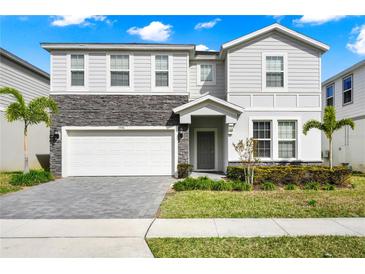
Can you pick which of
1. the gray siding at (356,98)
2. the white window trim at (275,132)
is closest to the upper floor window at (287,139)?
the white window trim at (275,132)

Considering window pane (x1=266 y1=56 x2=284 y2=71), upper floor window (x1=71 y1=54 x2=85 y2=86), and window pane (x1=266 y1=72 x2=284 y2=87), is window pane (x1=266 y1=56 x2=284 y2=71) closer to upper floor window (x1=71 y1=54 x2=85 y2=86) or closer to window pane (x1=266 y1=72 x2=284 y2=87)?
window pane (x1=266 y1=72 x2=284 y2=87)

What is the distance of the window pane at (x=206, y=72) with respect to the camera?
1500cm

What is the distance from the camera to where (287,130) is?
13.8 metres

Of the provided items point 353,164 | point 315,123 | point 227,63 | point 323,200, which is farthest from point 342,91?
point 323,200

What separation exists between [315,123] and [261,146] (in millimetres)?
2794

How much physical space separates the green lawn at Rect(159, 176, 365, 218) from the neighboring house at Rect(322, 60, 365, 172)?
7769 mm

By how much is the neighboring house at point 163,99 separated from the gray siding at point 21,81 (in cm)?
390

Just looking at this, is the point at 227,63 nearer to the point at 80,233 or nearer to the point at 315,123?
the point at 315,123

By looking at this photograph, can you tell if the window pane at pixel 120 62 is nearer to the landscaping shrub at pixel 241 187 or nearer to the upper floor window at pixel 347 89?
the landscaping shrub at pixel 241 187

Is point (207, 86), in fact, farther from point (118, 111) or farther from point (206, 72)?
point (118, 111)

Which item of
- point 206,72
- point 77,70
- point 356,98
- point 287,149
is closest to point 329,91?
point 356,98

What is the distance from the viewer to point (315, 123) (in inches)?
472

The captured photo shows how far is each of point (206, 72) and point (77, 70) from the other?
22.6ft
